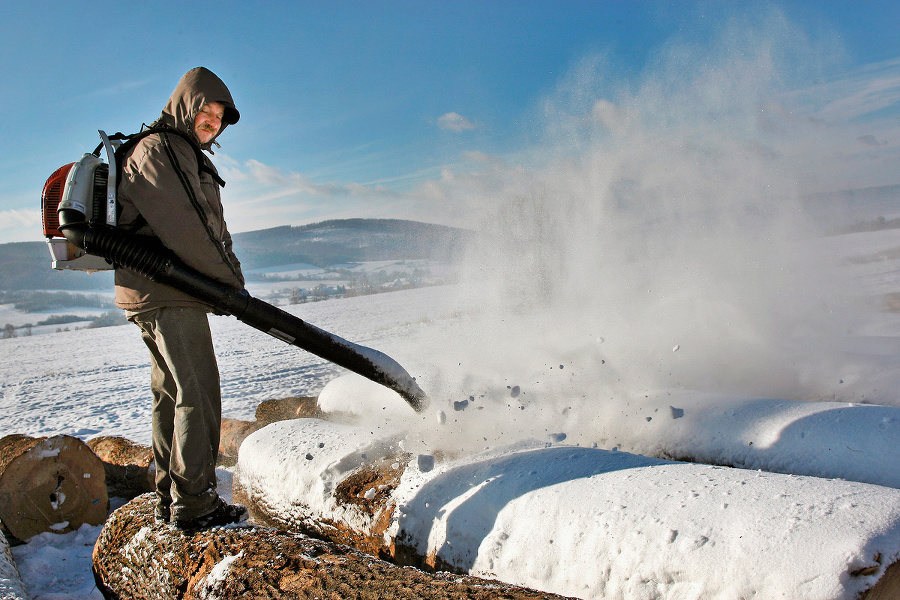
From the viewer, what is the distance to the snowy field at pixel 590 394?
3090 millimetres

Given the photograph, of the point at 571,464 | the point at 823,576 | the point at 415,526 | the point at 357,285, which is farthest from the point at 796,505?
the point at 357,285

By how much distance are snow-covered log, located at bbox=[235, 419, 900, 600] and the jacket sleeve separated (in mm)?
1310

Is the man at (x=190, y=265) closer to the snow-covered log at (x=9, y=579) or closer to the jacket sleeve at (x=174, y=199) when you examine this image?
the jacket sleeve at (x=174, y=199)

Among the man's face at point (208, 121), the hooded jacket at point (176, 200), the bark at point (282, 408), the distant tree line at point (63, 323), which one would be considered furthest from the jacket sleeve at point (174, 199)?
the distant tree line at point (63, 323)

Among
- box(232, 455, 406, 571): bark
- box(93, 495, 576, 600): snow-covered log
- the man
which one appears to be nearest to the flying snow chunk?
box(232, 455, 406, 571): bark

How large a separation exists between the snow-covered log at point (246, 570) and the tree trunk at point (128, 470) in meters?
1.67

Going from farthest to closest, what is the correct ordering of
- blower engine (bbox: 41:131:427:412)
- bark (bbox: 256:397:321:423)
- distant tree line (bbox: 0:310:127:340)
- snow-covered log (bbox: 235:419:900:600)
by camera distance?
distant tree line (bbox: 0:310:127:340) < bark (bbox: 256:397:321:423) < blower engine (bbox: 41:131:427:412) < snow-covered log (bbox: 235:419:900:600)

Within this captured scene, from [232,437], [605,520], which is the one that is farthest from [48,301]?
[605,520]

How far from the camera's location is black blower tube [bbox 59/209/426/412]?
2.22 metres

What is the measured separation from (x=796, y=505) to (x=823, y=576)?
290 mm

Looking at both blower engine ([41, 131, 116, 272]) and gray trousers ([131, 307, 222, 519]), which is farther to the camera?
gray trousers ([131, 307, 222, 519])

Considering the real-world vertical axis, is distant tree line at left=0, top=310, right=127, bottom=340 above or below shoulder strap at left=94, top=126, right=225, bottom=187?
below

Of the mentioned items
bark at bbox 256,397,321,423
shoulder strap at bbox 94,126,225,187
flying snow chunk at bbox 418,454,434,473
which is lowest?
bark at bbox 256,397,321,423

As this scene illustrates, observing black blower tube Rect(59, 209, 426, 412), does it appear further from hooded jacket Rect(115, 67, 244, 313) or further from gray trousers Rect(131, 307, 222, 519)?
gray trousers Rect(131, 307, 222, 519)
